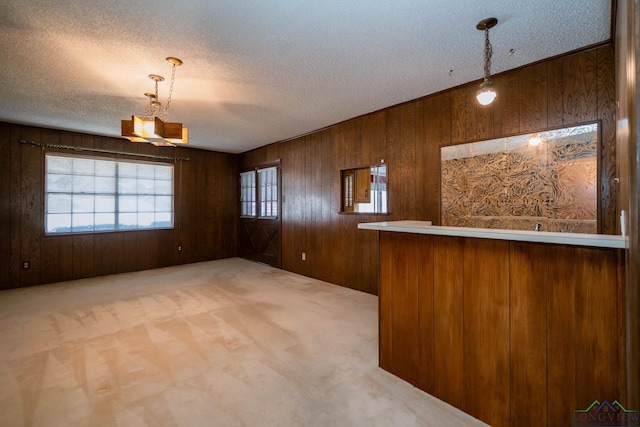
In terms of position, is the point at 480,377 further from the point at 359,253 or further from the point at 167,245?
the point at 167,245

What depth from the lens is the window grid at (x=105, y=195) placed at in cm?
486

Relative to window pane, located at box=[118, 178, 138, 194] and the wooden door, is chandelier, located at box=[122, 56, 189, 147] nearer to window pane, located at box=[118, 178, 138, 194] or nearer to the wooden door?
the wooden door

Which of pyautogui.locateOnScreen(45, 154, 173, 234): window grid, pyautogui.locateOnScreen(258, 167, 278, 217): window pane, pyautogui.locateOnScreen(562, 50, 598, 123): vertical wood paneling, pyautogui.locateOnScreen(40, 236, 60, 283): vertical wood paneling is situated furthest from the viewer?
pyautogui.locateOnScreen(258, 167, 278, 217): window pane

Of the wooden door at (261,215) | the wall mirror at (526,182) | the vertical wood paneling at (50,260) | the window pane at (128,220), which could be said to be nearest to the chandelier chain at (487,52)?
the wall mirror at (526,182)

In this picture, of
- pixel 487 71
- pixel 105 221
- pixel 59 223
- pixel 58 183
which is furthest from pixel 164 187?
pixel 487 71

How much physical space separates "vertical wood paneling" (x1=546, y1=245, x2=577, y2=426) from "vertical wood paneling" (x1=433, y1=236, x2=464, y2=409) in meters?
0.43

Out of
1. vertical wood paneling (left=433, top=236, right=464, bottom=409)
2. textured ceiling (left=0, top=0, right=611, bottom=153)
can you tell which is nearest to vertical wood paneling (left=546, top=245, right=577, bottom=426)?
vertical wood paneling (left=433, top=236, right=464, bottom=409)

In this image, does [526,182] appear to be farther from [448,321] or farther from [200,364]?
[200,364]

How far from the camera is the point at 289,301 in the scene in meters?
3.77

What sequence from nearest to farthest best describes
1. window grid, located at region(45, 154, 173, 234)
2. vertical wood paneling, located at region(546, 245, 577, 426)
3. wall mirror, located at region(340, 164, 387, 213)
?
vertical wood paneling, located at region(546, 245, 577, 426) < wall mirror, located at region(340, 164, 387, 213) < window grid, located at region(45, 154, 173, 234)

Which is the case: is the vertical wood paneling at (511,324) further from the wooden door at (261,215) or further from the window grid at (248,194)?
the window grid at (248,194)

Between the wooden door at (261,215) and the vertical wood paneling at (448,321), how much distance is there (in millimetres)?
4352

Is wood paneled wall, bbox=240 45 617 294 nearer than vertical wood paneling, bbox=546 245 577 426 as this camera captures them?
No

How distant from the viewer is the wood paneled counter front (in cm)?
126
